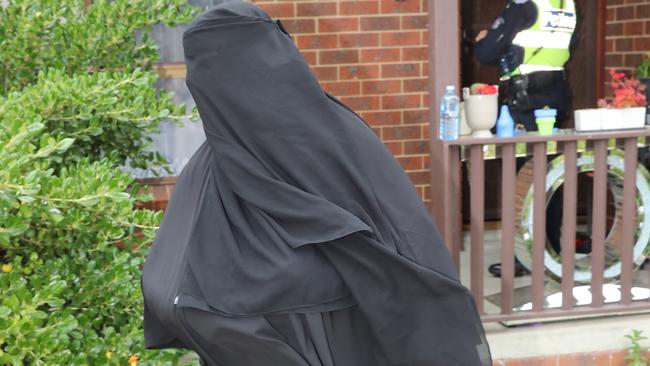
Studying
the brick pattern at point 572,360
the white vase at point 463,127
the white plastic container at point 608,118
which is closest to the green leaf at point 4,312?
the brick pattern at point 572,360

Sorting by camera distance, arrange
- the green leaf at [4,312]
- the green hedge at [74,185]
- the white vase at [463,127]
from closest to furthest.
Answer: the green leaf at [4,312], the green hedge at [74,185], the white vase at [463,127]

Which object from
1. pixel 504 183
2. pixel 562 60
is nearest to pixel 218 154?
pixel 504 183

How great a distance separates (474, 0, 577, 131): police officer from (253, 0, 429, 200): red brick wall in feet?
1.40

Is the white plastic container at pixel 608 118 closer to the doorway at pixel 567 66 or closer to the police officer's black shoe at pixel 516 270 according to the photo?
the police officer's black shoe at pixel 516 270

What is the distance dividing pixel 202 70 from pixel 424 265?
83cm

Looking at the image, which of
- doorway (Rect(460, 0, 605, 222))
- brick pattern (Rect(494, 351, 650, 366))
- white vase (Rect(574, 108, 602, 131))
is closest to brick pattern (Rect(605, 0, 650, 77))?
doorway (Rect(460, 0, 605, 222))

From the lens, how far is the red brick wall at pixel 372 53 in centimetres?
522

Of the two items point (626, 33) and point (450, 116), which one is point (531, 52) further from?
point (626, 33)

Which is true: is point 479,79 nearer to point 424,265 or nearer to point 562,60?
point 562,60

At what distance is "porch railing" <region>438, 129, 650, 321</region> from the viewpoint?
4727 mm

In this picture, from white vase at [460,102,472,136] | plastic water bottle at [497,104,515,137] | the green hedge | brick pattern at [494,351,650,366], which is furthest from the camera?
white vase at [460,102,472,136]

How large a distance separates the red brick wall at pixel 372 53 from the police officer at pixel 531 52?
43 cm

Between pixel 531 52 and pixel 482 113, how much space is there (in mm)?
863

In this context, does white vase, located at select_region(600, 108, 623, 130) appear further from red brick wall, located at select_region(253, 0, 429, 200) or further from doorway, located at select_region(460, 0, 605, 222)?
doorway, located at select_region(460, 0, 605, 222)
